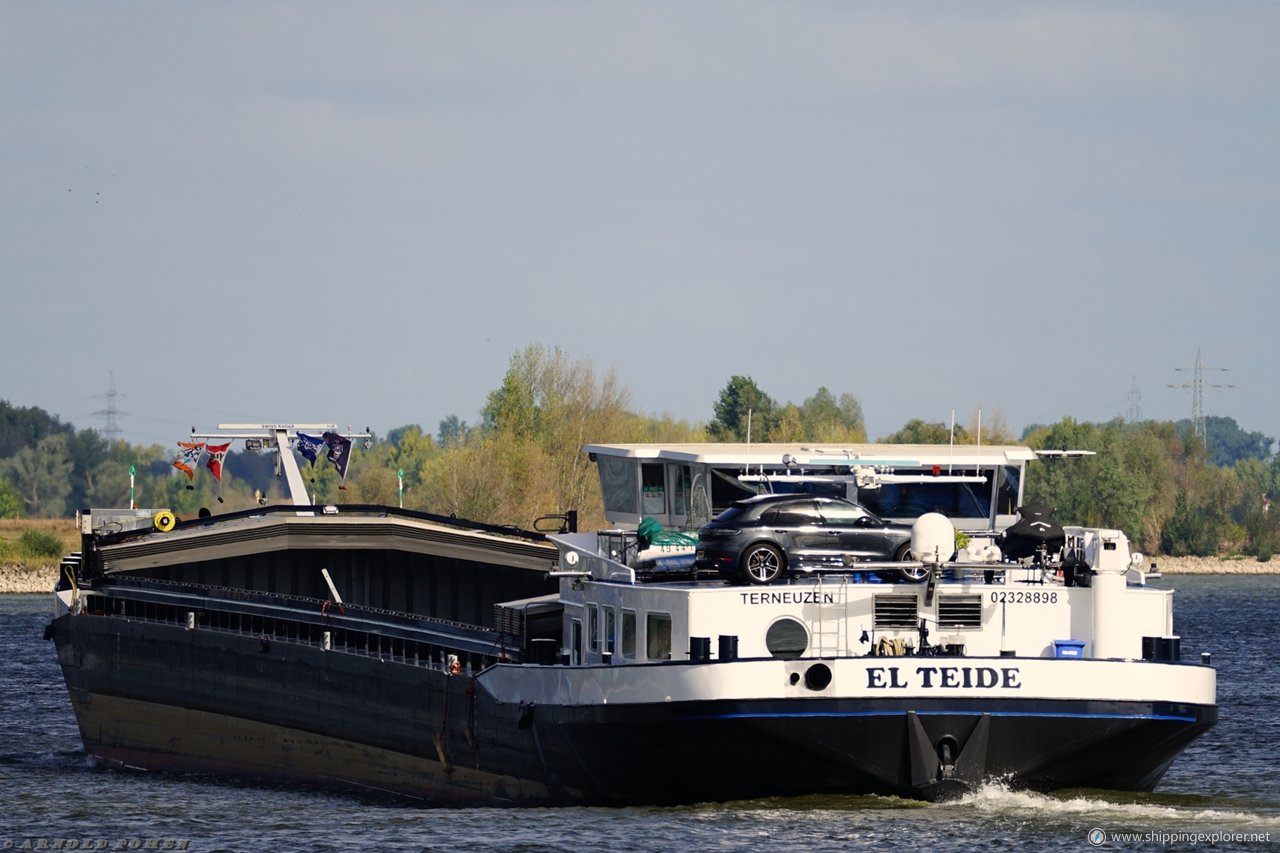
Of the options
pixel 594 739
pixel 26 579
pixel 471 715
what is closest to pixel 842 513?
pixel 594 739

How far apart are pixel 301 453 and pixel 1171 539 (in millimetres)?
122590

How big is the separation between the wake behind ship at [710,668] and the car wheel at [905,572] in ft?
0.21

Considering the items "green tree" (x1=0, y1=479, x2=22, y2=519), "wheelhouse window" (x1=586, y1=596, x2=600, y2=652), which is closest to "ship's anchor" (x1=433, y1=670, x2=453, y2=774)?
"wheelhouse window" (x1=586, y1=596, x2=600, y2=652)

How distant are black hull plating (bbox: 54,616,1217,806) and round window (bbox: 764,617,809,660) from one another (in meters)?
1.40

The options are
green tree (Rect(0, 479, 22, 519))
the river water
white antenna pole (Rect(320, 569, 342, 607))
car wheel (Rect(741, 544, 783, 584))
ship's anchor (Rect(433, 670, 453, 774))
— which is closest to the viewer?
the river water

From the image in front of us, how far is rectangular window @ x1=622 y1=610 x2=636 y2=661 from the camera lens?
3069 centimetres

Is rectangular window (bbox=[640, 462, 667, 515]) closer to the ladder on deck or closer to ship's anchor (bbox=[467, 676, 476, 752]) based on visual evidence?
ship's anchor (bbox=[467, 676, 476, 752])

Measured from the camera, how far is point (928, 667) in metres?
A: 27.3

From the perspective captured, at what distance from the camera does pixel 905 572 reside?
29625mm

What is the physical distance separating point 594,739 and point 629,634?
6.25 feet

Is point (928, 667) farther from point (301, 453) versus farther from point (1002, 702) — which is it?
point (301, 453)

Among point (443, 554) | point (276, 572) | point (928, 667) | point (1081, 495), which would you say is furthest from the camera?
point (1081, 495)

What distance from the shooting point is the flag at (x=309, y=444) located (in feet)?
165

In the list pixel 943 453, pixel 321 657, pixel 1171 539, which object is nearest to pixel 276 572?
pixel 321 657
